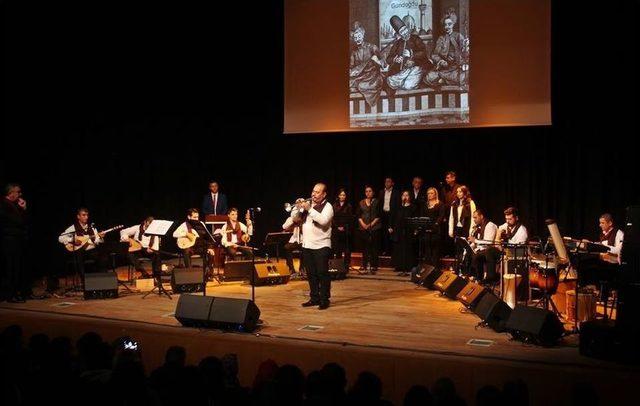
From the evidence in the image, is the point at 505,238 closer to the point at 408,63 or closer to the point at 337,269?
the point at 337,269

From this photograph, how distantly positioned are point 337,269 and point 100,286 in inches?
158

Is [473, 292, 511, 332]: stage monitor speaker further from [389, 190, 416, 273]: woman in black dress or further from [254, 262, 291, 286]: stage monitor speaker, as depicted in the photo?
[389, 190, 416, 273]: woman in black dress

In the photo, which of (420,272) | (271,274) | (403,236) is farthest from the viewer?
(403,236)

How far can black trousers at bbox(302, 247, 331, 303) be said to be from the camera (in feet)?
29.6

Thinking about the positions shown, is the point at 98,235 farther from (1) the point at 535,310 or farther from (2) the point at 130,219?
(1) the point at 535,310

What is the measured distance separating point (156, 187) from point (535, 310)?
9.92 metres

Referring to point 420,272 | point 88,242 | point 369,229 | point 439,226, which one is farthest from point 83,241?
point 439,226

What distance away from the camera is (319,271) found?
9.06 m

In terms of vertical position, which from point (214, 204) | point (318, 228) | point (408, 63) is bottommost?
point (318, 228)

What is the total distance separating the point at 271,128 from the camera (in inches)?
611

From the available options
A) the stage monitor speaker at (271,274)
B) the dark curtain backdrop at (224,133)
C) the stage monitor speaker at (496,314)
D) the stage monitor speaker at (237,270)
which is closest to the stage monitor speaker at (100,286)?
the stage monitor speaker at (237,270)

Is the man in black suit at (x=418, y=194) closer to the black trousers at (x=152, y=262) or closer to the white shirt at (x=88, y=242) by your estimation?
the black trousers at (x=152, y=262)

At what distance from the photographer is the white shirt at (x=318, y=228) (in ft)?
29.6

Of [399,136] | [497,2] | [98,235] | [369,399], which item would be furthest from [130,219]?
[369,399]
